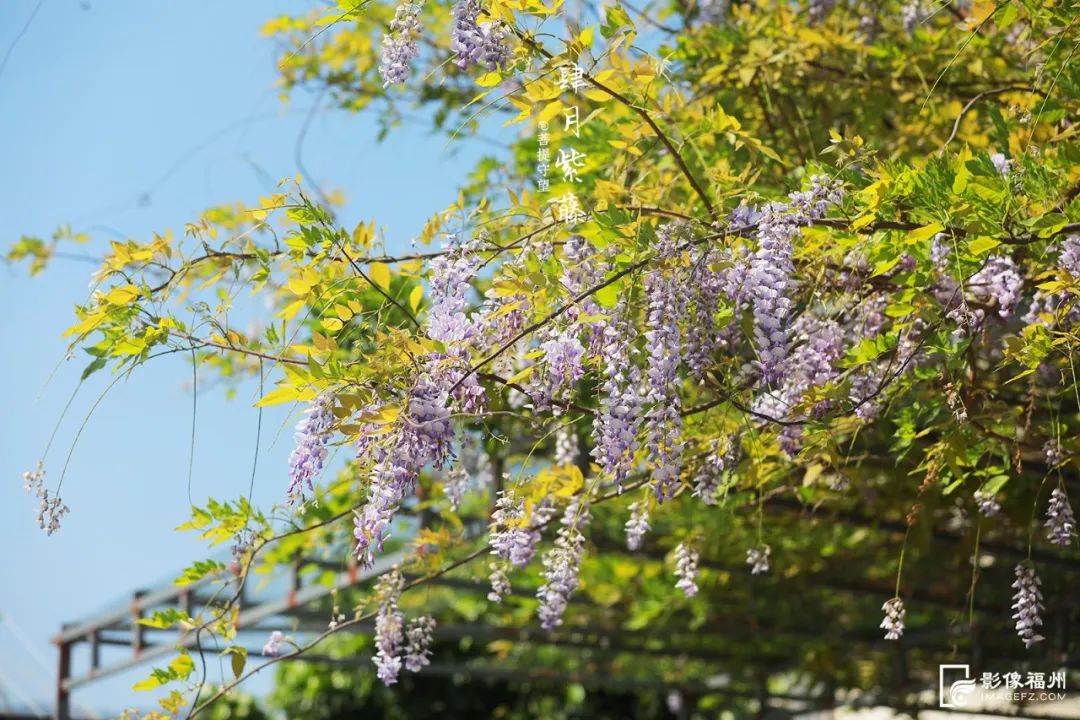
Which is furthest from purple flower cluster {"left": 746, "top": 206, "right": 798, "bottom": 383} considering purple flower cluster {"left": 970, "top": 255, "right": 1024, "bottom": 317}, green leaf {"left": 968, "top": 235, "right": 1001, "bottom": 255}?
purple flower cluster {"left": 970, "top": 255, "right": 1024, "bottom": 317}

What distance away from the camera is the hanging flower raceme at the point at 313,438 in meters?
2.02

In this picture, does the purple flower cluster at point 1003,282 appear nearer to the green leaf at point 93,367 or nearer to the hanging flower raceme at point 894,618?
the hanging flower raceme at point 894,618

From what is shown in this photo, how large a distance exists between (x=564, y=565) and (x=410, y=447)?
583 mm

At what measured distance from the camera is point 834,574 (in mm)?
5027

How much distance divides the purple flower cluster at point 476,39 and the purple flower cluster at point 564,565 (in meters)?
0.83

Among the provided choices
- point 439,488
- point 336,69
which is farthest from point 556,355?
point 336,69

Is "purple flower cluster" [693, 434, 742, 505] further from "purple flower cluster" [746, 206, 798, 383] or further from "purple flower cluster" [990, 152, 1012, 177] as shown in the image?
"purple flower cluster" [990, 152, 1012, 177]

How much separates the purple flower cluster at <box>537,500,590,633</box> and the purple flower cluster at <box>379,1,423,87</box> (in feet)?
2.69

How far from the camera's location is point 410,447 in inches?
77.0

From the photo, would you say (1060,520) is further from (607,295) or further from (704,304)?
(607,295)

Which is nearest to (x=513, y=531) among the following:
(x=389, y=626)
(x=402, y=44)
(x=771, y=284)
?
(x=389, y=626)

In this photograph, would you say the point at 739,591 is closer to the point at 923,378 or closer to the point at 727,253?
the point at 923,378

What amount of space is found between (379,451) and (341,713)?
272 inches

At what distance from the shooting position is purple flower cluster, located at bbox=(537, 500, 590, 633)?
244 cm
